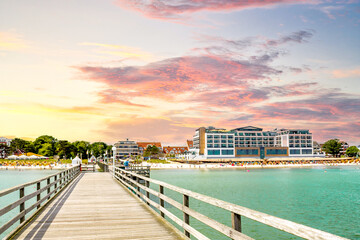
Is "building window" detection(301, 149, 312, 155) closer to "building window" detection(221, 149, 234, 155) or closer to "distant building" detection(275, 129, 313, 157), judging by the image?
"distant building" detection(275, 129, 313, 157)

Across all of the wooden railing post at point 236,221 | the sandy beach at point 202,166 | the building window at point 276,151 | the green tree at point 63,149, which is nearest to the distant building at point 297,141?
the building window at point 276,151

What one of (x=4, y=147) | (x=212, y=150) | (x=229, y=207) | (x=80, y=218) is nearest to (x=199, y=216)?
(x=229, y=207)

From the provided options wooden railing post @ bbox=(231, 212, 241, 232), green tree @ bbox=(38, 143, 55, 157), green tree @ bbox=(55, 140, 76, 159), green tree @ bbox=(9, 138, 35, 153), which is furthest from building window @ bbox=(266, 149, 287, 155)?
wooden railing post @ bbox=(231, 212, 241, 232)

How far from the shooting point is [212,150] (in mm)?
166000

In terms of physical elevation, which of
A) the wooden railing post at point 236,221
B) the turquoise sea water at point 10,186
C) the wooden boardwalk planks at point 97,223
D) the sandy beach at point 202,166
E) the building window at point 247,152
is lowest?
the sandy beach at point 202,166

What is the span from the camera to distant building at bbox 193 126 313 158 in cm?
16662

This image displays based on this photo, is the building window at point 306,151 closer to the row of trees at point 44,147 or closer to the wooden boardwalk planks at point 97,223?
the row of trees at point 44,147

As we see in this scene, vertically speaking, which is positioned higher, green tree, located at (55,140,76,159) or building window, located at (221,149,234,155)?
green tree, located at (55,140,76,159)

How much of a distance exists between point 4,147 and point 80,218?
8049 inches

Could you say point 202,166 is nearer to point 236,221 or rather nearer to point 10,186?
point 10,186

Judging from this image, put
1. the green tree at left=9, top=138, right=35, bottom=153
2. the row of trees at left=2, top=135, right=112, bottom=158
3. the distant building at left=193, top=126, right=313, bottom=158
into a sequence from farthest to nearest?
the green tree at left=9, top=138, right=35, bottom=153
the distant building at left=193, top=126, right=313, bottom=158
the row of trees at left=2, top=135, right=112, bottom=158

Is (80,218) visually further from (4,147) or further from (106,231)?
(4,147)

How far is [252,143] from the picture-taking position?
17425cm

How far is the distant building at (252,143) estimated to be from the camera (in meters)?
167
